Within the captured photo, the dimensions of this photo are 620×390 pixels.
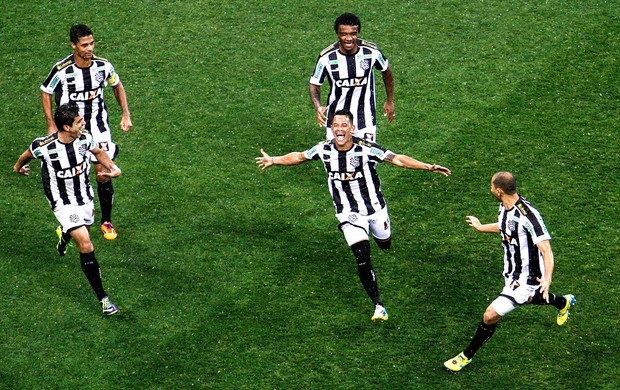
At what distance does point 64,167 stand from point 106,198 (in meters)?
1.36

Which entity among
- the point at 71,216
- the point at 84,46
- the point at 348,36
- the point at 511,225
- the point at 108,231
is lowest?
the point at 108,231

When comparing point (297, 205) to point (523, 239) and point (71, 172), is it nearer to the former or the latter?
point (71, 172)

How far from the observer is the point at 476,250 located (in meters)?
12.5

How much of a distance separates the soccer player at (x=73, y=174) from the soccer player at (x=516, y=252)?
3.99 m

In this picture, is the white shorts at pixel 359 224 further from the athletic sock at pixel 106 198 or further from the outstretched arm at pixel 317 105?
the athletic sock at pixel 106 198

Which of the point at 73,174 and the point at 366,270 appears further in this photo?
the point at 73,174

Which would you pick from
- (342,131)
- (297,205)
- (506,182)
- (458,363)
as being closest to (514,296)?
(458,363)

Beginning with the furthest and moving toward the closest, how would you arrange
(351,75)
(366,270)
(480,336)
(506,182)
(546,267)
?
(351,75)
(366,270)
(480,336)
(506,182)
(546,267)

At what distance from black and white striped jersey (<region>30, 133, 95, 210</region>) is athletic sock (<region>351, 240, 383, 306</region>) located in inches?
118

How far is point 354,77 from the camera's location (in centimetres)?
1250

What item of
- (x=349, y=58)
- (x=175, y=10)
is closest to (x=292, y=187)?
(x=349, y=58)

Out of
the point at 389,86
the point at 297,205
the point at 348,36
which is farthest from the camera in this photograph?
the point at 297,205

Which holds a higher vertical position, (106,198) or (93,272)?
(106,198)

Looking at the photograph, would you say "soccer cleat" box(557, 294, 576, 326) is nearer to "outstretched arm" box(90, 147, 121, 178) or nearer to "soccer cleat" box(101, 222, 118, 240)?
"outstretched arm" box(90, 147, 121, 178)
